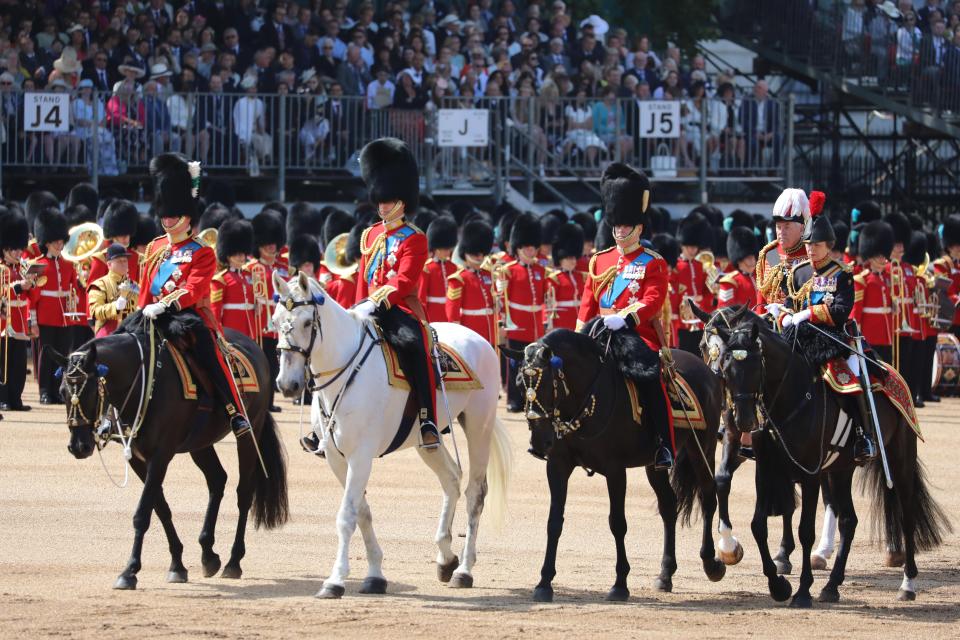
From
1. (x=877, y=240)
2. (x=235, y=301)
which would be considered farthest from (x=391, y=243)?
(x=877, y=240)

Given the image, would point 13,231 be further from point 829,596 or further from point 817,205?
point 829,596

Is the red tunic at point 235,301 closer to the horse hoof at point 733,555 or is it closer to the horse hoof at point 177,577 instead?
the horse hoof at point 177,577

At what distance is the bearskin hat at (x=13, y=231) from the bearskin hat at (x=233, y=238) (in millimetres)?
1681

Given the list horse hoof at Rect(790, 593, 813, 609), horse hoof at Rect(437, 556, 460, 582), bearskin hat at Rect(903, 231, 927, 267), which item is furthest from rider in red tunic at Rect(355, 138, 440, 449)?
bearskin hat at Rect(903, 231, 927, 267)

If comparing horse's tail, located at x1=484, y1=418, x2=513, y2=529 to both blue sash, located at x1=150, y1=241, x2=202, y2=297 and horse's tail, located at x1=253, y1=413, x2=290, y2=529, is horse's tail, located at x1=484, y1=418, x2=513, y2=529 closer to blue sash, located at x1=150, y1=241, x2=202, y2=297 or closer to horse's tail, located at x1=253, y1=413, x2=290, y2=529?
horse's tail, located at x1=253, y1=413, x2=290, y2=529

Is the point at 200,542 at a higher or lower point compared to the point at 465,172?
lower

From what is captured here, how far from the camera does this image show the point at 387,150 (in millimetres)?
9039

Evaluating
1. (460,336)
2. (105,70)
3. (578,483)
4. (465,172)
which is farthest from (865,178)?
(460,336)

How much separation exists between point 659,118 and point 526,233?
183 inches

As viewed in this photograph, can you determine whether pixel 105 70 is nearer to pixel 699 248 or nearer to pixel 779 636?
pixel 699 248

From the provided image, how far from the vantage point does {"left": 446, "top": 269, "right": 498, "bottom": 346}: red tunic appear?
15703mm

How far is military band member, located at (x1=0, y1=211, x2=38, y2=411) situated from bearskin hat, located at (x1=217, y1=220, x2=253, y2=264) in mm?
1569

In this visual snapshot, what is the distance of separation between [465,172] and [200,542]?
1216cm

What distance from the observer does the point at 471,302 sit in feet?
51.7
